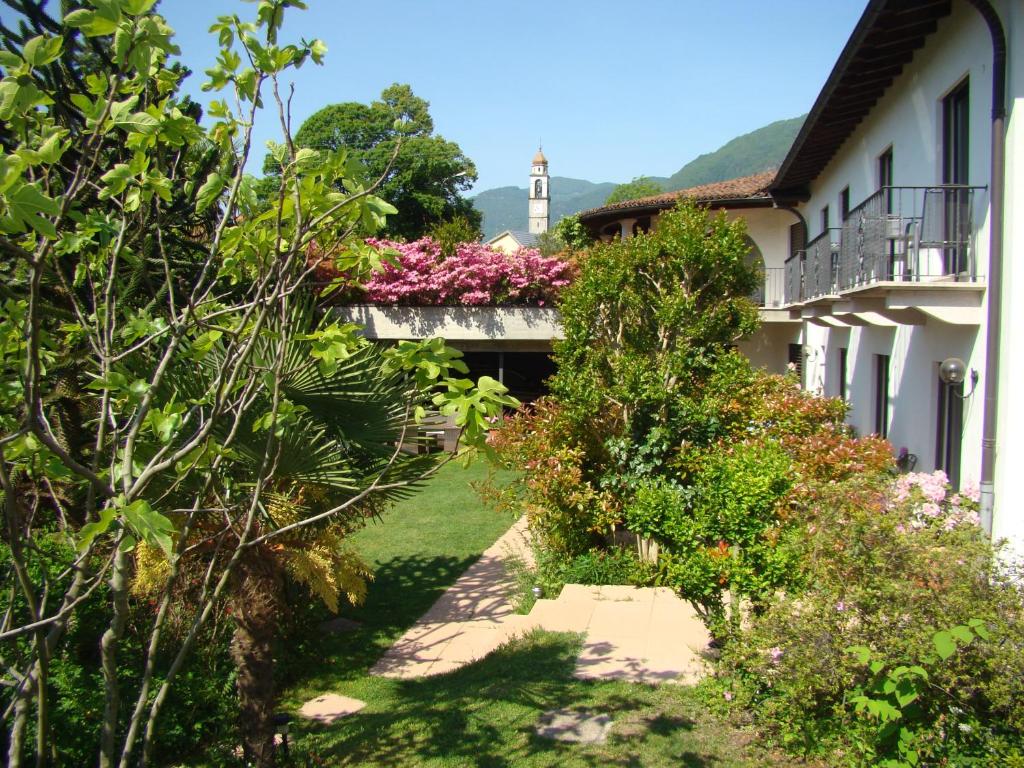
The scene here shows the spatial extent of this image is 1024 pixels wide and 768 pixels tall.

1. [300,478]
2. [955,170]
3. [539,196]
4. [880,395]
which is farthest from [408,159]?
[539,196]

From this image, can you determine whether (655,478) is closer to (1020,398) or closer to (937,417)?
(937,417)

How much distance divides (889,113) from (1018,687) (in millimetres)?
9159

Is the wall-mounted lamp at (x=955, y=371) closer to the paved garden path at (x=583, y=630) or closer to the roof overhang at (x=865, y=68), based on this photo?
the paved garden path at (x=583, y=630)

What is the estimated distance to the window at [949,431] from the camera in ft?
28.5

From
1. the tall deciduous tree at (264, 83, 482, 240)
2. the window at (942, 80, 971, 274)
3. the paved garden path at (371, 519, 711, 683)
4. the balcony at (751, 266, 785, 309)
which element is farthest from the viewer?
the tall deciduous tree at (264, 83, 482, 240)

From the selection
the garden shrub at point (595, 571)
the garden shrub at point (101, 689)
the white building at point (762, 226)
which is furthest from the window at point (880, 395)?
the garden shrub at point (101, 689)

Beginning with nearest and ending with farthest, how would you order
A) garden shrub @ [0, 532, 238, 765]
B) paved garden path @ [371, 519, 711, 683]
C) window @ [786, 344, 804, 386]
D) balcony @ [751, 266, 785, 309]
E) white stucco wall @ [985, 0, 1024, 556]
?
garden shrub @ [0, 532, 238, 765], white stucco wall @ [985, 0, 1024, 556], paved garden path @ [371, 519, 711, 683], window @ [786, 344, 804, 386], balcony @ [751, 266, 785, 309]

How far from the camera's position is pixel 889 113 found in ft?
36.7

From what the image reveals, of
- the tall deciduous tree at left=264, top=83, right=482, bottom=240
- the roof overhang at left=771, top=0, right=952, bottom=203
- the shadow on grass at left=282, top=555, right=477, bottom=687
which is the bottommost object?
the shadow on grass at left=282, top=555, right=477, bottom=687

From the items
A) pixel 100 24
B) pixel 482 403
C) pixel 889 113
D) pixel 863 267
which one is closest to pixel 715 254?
pixel 863 267

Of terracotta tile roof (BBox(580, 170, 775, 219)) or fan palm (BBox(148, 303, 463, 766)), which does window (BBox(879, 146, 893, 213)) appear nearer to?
terracotta tile roof (BBox(580, 170, 775, 219))

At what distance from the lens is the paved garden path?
7027 mm

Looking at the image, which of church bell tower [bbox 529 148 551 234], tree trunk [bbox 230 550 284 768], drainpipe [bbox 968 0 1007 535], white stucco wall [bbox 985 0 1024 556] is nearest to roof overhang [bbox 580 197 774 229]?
drainpipe [bbox 968 0 1007 535]

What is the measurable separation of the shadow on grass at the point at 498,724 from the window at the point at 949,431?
4615mm
